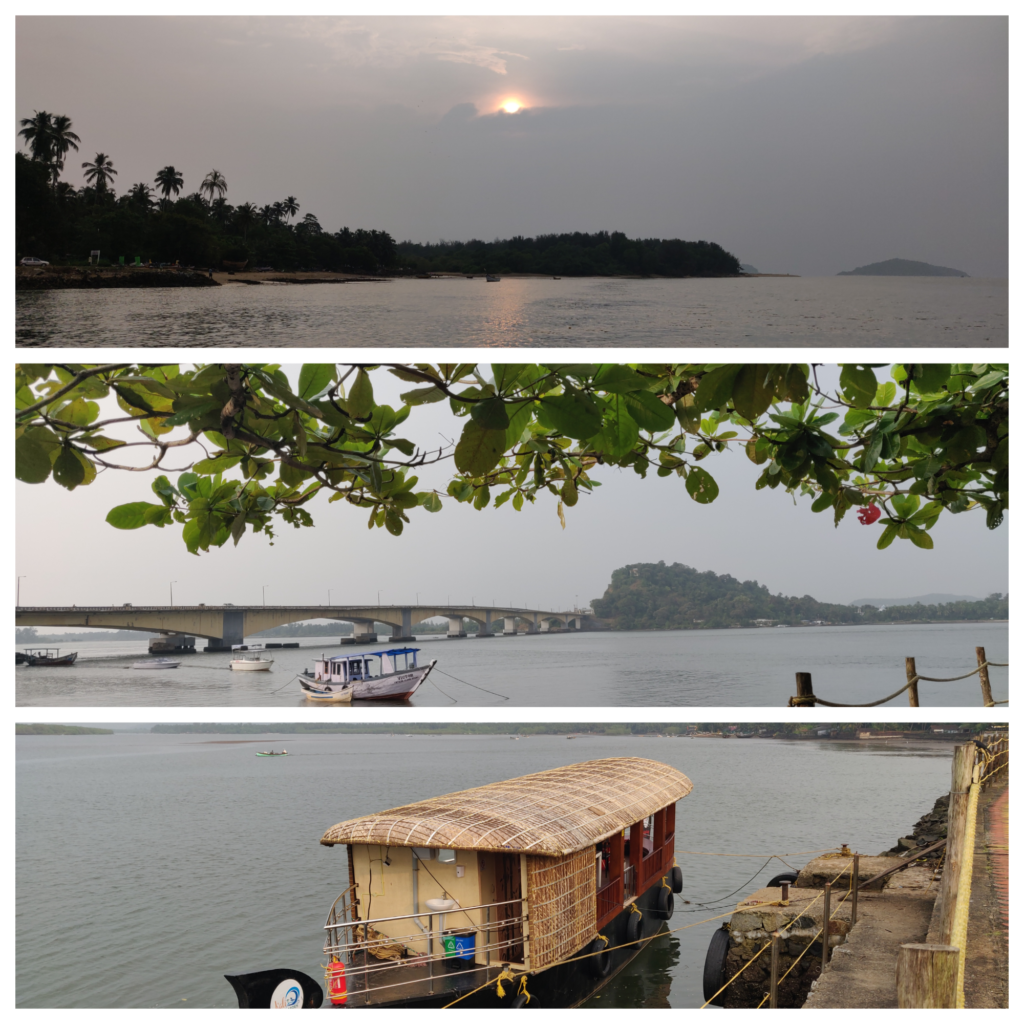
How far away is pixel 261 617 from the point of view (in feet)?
10.3

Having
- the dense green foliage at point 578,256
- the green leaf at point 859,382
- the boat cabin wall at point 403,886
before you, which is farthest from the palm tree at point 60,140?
the boat cabin wall at point 403,886

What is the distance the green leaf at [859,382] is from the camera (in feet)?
5.25

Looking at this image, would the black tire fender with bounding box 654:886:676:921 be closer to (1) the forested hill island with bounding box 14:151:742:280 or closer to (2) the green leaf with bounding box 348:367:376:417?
(1) the forested hill island with bounding box 14:151:742:280

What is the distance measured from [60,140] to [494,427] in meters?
2.13

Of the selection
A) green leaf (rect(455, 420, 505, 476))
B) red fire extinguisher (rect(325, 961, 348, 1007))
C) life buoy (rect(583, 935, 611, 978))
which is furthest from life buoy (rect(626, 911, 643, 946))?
green leaf (rect(455, 420, 505, 476))

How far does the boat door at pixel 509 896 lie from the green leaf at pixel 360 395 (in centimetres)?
473

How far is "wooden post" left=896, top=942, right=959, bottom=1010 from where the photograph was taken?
146cm

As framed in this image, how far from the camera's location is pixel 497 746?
3384cm

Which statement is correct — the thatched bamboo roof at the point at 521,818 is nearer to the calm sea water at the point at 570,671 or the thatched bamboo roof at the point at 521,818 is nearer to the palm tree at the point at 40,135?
the calm sea water at the point at 570,671

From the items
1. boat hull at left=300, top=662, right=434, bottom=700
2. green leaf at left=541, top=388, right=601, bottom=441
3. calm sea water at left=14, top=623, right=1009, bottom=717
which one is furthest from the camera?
boat hull at left=300, top=662, right=434, bottom=700

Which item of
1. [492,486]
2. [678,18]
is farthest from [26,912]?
[678,18]

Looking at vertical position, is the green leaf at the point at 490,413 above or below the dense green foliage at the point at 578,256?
below

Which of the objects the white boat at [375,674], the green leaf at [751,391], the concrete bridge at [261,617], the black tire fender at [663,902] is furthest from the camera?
the white boat at [375,674]
